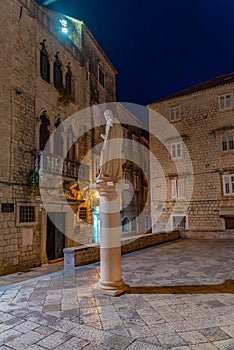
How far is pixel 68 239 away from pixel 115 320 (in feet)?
32.3

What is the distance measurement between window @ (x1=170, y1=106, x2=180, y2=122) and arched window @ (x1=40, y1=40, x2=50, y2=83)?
1038 centimetres

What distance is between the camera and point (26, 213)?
10898 mm

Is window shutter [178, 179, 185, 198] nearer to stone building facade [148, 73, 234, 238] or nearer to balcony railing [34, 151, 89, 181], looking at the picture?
stone building facade [148, 73, 234, 238]

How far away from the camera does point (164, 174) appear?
65.6ft

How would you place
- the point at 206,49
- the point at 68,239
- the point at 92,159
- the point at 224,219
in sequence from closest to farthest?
the point at 68,239, the point at 92,159, the point at 224,219, the point at 206,49

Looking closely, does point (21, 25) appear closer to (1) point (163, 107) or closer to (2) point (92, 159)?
(2) point (92, 159)

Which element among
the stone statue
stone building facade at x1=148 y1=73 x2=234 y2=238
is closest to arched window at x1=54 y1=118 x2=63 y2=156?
the stone statue

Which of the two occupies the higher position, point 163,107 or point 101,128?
point 163,107

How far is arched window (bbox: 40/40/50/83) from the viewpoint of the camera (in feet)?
41.8

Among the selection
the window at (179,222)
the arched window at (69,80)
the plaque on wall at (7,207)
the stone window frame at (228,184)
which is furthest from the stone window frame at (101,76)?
the plaque on wall at (7,207)

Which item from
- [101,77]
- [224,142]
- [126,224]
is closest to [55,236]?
[126,224]

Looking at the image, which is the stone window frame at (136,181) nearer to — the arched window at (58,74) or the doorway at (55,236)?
the doorway at (55,236)

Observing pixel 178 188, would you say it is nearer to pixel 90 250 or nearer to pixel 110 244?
pixel 90 250

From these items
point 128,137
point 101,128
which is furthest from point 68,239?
point 128,137
